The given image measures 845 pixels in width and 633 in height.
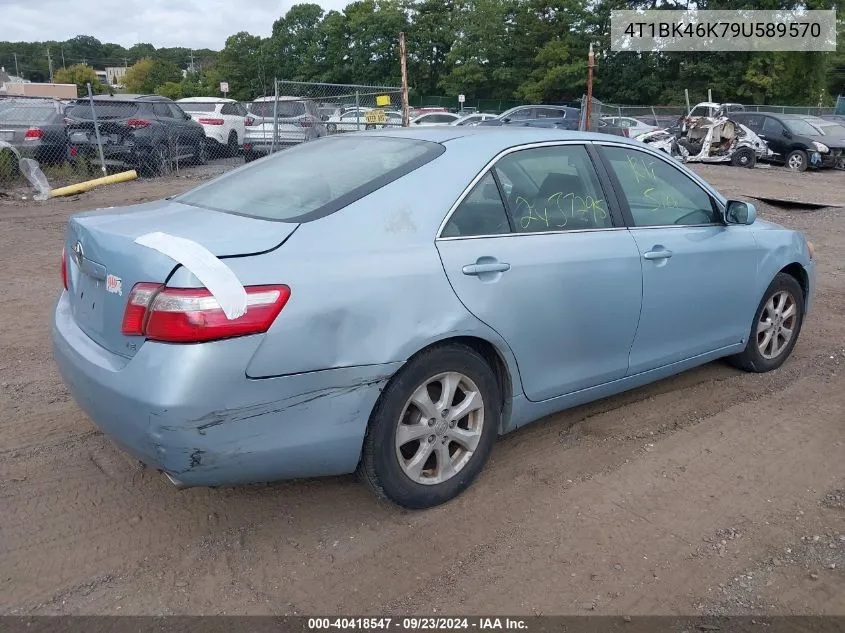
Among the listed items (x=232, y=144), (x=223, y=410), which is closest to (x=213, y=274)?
(x=223, y=410)

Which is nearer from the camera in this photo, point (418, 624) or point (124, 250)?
point (418, 624)

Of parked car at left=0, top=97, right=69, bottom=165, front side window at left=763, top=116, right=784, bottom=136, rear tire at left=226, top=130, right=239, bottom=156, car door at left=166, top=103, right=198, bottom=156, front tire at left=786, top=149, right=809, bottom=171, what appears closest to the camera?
parked car at left=0, top=97, right=69, bottom=165

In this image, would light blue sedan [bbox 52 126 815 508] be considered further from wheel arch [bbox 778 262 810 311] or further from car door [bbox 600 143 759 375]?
wheel arch [bbox 778 262 810 311]

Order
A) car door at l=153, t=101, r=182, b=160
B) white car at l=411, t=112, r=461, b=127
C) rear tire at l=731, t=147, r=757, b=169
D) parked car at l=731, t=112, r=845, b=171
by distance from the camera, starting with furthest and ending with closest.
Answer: white car at l=411, t=112, r=461, b=127 < rear tire at l=731, t=147, r=757, b=169 < parked car at l=731, t=112, r=845, b=171 < car door at l=153, t=101, r=182, b=160

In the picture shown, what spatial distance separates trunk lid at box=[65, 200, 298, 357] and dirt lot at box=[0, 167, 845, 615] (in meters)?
0.84

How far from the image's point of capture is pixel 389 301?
114 inches

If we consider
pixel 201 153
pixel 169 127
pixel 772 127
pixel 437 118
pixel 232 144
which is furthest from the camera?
pixel 437 118

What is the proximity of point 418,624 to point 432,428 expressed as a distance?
0.82 m

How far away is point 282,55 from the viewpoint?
77750 millimetres

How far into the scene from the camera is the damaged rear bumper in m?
2.56

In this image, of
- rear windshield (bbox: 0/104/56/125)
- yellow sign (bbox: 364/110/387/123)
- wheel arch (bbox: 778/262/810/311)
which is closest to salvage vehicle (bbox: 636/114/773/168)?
yellow sign (bbox: 364/110/387/123)

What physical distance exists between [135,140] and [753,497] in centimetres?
1390

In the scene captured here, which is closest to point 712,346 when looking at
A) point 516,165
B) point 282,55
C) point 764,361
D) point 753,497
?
point 764,361

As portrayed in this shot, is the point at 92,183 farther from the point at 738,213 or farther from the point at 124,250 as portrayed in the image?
the point at 738,213
